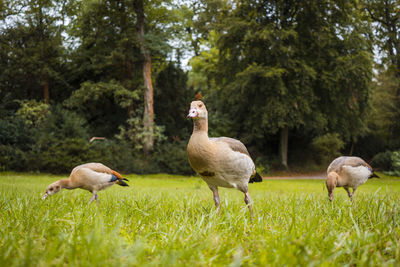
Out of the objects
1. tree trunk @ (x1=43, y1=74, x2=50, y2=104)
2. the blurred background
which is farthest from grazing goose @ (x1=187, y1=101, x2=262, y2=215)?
tree trunk @ (x1=43, y1=74, x2=50, y2=104)

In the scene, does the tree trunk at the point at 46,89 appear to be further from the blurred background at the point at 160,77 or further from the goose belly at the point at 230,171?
the goose belly at the point at 230,171

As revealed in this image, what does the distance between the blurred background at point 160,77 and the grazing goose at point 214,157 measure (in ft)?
42.3

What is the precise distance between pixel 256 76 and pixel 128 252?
18582 millimetres

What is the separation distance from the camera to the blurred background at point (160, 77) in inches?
659

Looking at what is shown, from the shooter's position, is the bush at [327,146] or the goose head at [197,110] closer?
the goose head at [197,110]

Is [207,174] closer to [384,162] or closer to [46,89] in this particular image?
[46,89]

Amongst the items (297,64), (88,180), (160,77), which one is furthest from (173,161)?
(88,180)

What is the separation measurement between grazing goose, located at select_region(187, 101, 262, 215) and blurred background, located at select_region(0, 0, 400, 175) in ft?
42.3

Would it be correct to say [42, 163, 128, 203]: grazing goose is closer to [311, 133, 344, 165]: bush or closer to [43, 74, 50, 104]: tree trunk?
[43, 74, 50, 104]: tree trunk

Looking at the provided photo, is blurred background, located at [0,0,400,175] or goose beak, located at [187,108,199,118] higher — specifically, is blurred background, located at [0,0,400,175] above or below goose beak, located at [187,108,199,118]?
above

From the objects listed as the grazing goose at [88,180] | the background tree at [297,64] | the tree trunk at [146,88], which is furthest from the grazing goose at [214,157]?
the tree trunk at [146,88]

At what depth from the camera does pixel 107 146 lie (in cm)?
1725

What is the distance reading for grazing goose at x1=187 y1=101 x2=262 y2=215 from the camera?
3365 millimetres

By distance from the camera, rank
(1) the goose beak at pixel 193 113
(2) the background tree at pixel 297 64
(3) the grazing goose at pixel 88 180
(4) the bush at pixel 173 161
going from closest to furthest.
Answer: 1. (1) the goose beak at pixel 193 113
2. (3) the grazing goose at pixel 88 180
3. (4) the bush at pixel 173 161
4. (2) the background tree at pixel 297 64
